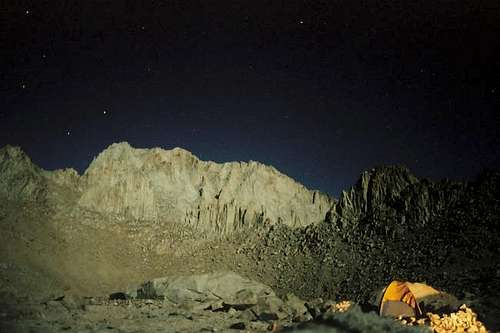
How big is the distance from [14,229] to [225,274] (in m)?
25.7

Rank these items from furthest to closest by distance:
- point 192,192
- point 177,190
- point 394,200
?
point 192,192 → point 177,190 → point 394,200

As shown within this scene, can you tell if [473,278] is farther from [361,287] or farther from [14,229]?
[14,229]

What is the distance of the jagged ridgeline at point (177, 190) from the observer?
54.8 m

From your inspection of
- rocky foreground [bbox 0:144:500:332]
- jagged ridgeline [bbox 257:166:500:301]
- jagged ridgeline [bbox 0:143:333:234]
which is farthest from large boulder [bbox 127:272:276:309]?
jagged ridgeline [bbox 0:143:333:234]

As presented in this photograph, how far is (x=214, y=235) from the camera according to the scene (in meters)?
57.2

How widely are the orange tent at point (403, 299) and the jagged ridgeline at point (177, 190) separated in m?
42.7

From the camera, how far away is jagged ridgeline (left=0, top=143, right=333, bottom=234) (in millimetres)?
54844

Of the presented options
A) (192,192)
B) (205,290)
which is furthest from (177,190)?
(205,290)

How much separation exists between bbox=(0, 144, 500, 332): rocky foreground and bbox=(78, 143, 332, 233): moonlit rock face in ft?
0.69

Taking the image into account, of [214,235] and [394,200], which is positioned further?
[214,235]

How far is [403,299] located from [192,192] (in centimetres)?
5031

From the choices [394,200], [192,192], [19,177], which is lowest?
[394,200]

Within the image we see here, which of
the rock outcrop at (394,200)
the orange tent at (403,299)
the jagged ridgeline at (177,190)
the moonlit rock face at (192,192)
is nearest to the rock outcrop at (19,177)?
the jagged ridgeline at (177,190)

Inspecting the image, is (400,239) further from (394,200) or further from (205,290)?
(205,290)
